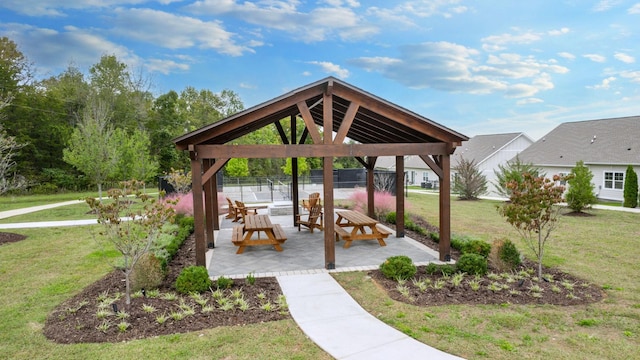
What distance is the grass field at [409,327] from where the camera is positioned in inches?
162

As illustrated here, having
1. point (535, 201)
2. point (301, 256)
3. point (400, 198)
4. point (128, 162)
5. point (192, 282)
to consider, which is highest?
point (128, 162)

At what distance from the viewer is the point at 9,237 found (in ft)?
35.4

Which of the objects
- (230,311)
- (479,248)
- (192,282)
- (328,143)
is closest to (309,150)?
(328,143)

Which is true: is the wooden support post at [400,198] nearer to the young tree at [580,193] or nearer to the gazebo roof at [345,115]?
the gazebo roof at [345,115]

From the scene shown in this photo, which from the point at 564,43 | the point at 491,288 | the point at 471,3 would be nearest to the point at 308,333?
the point at 491,288

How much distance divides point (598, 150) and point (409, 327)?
80.3 ft

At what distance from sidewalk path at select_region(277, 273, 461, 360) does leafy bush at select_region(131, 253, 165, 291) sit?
6.86 feet

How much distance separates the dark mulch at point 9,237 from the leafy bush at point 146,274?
23.0ft

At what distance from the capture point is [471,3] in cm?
1328

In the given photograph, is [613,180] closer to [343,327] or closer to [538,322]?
[538,322]

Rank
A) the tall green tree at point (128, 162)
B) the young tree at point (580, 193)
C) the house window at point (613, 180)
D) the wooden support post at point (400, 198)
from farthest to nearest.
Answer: the house window at point (613, 180)
the tall green tree at point (128, 162)
the young tree at point (580, 193)
the wooden support post at point (400, 198)

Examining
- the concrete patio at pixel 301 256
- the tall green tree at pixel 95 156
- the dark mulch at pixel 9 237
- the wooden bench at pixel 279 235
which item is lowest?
the concrete patio at pixel 301 256

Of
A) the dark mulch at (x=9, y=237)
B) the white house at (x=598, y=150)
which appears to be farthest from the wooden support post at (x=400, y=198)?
the white house at (x=598, y=150)

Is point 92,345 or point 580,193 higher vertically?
point 580,193
